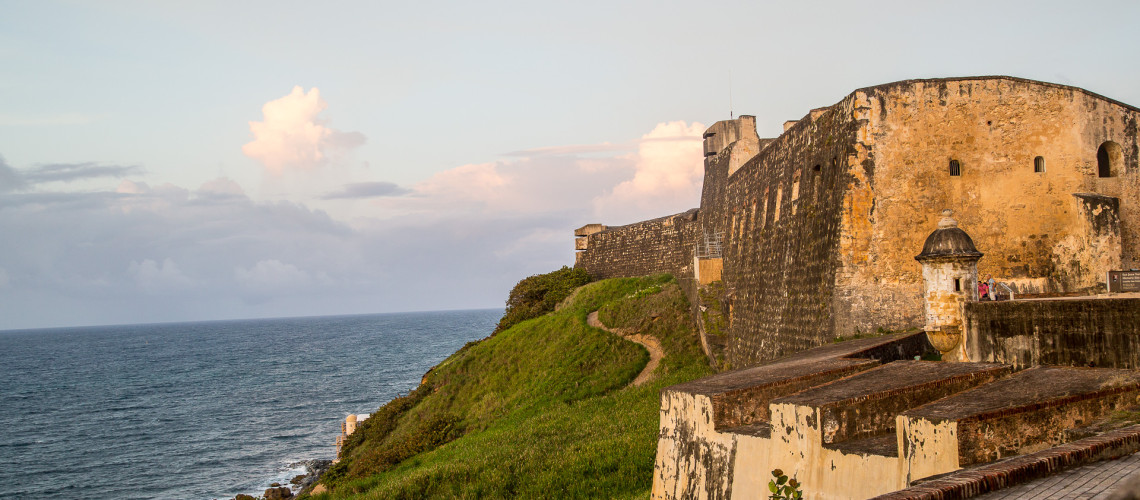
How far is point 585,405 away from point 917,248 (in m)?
12.1

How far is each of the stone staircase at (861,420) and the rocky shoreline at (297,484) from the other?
2191cm

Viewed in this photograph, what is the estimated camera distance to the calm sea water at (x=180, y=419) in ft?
106

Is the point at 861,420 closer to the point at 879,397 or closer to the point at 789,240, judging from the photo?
the point at 879,397

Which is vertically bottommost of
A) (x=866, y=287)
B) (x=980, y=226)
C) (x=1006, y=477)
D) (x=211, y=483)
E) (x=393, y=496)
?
(x=211, y=483)

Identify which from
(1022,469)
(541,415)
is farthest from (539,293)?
(1022,469)

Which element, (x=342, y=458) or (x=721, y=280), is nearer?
(x=721, y=280)

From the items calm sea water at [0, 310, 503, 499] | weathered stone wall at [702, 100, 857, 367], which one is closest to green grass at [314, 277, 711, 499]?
weathered stone wall at [702, 100, 857, 367]

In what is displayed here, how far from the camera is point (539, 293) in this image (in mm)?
41469

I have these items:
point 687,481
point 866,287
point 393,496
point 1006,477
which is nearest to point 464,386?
point 393,496

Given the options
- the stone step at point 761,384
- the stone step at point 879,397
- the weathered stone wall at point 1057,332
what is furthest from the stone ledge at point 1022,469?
the weathered stone wall at point 1057,332

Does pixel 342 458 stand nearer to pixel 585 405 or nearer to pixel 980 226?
pixel 585 405

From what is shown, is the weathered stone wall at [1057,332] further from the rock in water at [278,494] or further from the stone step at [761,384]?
the rock in water at [278,494]

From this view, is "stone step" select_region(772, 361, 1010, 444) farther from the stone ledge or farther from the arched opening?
the arched opening

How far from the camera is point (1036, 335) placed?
9.74 m
